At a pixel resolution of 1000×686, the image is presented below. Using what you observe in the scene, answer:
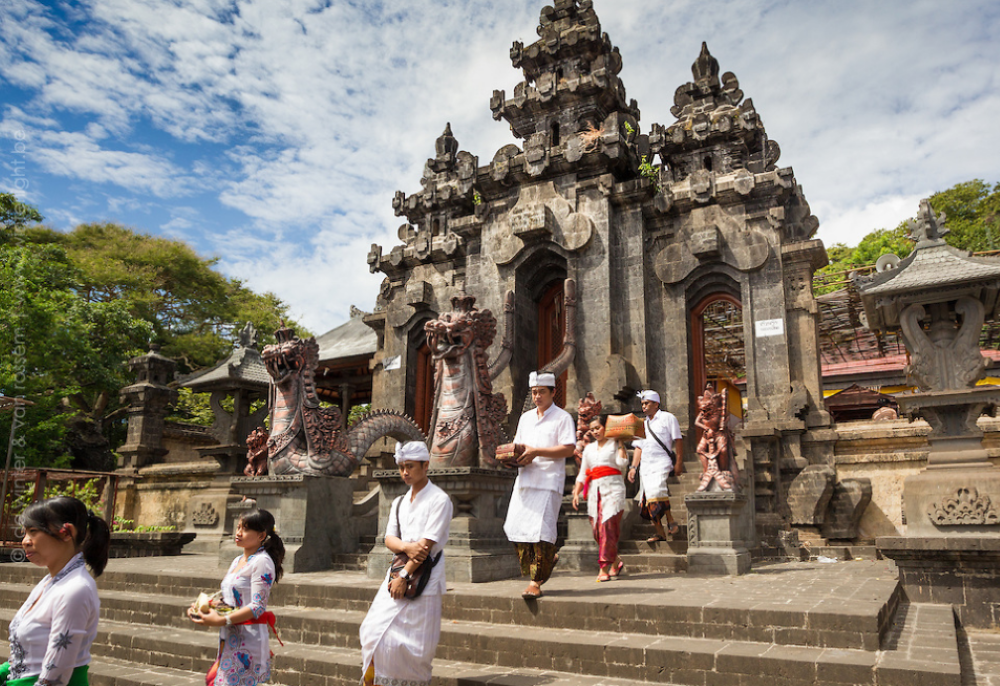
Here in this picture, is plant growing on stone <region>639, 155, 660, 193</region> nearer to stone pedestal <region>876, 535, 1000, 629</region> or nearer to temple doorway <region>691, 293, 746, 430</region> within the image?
temple doorway <region>691, 293, 746, 430</region>

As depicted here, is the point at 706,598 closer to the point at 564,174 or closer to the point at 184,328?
the point at 564,174

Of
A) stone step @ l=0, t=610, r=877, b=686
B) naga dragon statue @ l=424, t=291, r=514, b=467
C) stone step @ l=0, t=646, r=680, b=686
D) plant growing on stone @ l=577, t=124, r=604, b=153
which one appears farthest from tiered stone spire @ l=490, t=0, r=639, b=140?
stone step @ l=0, t=646, r=680, b=686

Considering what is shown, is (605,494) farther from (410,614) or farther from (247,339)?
(247,339)

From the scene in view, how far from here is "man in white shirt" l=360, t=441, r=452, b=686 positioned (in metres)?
3.97

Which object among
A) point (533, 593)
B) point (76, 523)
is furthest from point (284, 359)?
point (76, 523)

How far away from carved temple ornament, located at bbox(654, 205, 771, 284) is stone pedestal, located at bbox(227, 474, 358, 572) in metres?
7.98

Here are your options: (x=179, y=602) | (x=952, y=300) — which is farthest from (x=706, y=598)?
(x=179, y=602)

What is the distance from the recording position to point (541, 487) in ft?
20.2

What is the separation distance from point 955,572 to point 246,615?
20.5 ft

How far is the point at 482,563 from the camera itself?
764cm

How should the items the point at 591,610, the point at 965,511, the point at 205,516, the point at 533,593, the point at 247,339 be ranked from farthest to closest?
the point at 247,339 → the point at 205,516 → the point at 965,511 → the point at 533,593 → the point at 591,610

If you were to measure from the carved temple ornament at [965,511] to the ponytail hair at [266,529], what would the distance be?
627 cm

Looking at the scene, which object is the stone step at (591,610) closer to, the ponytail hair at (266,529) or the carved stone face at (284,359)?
the ponytail hair at (266,529)

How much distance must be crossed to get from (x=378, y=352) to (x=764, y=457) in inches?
402
